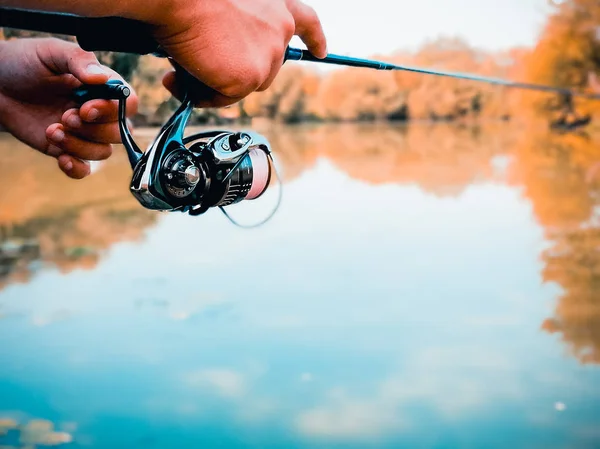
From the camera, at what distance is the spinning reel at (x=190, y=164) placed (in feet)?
3.10

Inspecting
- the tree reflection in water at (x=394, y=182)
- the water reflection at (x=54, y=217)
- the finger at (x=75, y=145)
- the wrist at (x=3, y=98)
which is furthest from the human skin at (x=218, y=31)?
the water reflection at (x=54, y=217)

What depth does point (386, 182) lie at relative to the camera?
1833cm

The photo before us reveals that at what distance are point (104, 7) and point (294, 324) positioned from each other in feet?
30.2

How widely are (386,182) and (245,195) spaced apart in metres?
17.4

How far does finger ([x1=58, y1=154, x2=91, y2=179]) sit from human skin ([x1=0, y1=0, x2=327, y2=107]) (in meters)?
0.43

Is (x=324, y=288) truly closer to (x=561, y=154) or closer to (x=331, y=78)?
(x=331, y=78)

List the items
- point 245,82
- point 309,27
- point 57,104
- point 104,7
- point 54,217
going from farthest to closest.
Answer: point 54,217, point 57,104, point 309,27, point 245,82, point 104,7

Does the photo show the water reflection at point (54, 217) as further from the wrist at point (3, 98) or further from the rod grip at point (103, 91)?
the rod grip at point (103, 91)

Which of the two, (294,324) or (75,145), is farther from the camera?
(294,324)

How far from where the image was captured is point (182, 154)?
985 millimetres

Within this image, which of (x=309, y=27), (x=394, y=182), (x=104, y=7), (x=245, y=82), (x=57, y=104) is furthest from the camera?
(x=394, y=182)

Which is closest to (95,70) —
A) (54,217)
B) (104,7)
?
(104,7)

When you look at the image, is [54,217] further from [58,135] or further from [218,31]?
[218,31]

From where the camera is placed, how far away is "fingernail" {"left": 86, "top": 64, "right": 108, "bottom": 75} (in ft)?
3.39
